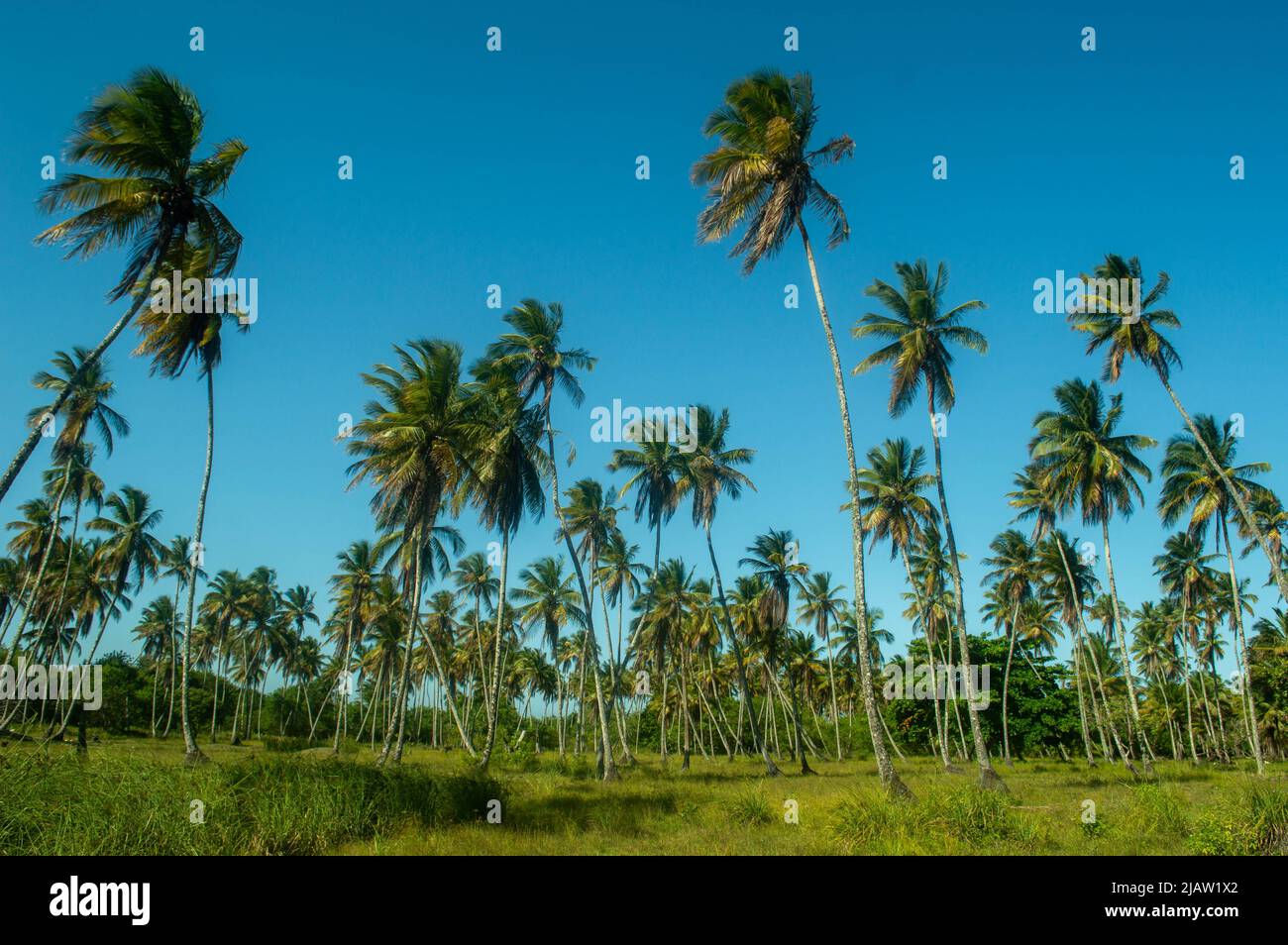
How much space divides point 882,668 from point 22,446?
176 ft

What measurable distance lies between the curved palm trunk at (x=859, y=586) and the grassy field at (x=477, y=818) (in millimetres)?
1724

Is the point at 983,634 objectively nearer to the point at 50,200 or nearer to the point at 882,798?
the point at 882,798

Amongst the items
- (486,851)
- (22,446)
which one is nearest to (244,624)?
(22,446)

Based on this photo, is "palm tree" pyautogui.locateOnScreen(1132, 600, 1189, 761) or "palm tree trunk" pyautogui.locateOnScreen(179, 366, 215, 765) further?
"palm tree" pyautogui.locateOnScreen(1132, 600, 1189, 761)

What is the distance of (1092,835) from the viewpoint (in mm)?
13445

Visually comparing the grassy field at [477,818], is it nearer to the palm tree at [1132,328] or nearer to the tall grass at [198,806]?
the tall grass at [198,806]

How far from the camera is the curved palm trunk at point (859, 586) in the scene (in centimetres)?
1738

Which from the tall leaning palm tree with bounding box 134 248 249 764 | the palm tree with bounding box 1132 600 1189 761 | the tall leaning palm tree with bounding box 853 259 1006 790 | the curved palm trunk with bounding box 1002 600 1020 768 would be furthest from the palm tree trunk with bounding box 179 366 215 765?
the palm tree with bounding box 1132 600 1189 761

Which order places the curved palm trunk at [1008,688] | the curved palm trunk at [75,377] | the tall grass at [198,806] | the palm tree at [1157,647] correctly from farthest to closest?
the palm tree at [1157,647] < the curved palm trunk at [1008,688] < the curved palm trunk at [75,377] < the tall grass at [198,806]

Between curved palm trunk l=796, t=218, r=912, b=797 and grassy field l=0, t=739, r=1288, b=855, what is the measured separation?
1.72m

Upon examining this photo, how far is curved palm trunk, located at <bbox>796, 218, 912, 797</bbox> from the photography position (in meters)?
17.4

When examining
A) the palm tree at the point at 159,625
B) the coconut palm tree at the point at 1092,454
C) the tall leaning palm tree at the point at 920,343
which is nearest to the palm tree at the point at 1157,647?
the coconut palm tree at the point at 1092,454

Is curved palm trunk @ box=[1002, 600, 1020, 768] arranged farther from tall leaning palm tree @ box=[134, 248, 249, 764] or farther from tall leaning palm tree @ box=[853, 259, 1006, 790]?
tall leaning palm tree @ box=[134, 248, 249, 764]
